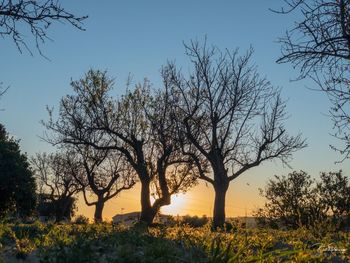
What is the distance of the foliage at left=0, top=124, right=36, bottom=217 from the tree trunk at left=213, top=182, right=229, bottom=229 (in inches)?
449

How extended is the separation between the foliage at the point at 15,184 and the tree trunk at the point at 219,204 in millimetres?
11407

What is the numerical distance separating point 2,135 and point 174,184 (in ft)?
41.9

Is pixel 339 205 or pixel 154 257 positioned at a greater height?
pixel 339 205

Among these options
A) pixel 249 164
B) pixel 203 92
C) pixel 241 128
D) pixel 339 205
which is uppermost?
pixel 203 92

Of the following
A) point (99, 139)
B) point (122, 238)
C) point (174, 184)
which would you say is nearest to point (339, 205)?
point (174, 184)

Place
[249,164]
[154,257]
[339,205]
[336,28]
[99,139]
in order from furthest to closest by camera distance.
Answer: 1. [99,139]
2. [339,205]
3. [249,164]
4. [336,28]
5. [154,257]

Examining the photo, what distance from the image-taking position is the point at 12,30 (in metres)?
7.78

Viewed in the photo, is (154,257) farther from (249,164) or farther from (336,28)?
(249,164)

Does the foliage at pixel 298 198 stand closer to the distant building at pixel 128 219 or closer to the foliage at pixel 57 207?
the distant building at pixel 128 219

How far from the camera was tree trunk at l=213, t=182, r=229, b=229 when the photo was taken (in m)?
26.3

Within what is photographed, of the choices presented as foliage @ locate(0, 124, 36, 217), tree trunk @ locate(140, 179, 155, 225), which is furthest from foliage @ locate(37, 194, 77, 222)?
tree trunk @ locate(140, 179, 155, 225)

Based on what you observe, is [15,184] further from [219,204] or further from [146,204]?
[219,204]

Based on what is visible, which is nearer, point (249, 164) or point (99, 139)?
point (249, 164)

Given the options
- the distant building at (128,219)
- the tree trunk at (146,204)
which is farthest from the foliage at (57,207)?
the tree trunk at (146,204)
